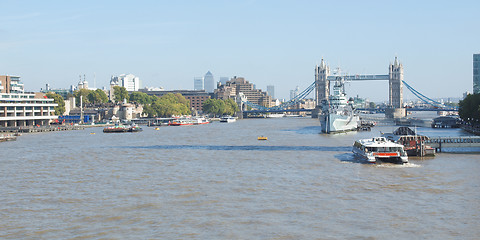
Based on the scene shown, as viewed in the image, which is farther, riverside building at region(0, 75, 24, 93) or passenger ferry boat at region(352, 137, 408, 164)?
riverside building at region(0, 75, 24, 93)

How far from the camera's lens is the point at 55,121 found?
13650 centimetres

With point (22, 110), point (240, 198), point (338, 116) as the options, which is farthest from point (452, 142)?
point (22, 110)

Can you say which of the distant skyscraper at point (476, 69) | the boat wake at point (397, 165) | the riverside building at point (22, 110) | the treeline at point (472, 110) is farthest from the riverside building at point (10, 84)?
the distant skyscraper at point (476, 69)

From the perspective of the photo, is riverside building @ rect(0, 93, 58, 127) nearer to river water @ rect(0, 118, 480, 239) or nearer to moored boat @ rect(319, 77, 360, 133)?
moored boat @ rect(319, 77, 360, 133)

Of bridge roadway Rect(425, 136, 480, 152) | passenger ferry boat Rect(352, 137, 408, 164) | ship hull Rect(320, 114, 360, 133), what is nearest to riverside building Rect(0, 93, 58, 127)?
ship hull Rect(320, 114, 360, 133)

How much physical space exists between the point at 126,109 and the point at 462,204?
145 m

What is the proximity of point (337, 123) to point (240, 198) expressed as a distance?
66.3 metres

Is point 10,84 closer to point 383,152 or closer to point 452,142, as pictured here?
point 452,142

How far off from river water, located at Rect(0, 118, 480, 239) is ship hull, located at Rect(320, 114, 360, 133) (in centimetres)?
4327

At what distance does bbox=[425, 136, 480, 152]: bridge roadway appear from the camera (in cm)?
5297

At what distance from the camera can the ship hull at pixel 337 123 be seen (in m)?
92.6

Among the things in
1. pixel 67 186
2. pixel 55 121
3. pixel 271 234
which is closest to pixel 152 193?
pixel 67 186

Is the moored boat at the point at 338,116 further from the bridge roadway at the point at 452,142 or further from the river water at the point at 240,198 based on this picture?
the river water at the point at 240,198

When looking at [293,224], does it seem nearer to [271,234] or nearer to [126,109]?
[271,234]
